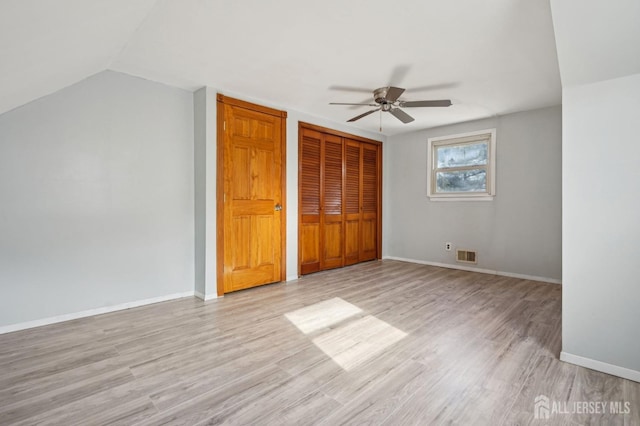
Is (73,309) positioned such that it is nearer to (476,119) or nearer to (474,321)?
(474,321)

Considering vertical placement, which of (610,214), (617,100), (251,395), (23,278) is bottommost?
(251,395)

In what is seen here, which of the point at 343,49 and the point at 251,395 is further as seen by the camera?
the point at 343,49

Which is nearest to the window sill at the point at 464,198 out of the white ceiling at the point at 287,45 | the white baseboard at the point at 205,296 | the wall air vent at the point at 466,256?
the wall air vent at the point at 466,256

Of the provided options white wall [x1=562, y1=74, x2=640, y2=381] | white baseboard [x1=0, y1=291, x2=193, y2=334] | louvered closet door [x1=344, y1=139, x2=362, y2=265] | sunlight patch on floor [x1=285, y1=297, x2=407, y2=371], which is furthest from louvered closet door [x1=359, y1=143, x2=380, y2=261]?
white wall [x1=562, y1=74, x2=640, y2=381]

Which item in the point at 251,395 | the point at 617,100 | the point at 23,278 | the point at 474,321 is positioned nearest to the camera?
the point at 251,395

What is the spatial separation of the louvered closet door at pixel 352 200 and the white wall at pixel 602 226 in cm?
354

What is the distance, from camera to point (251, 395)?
1.76m

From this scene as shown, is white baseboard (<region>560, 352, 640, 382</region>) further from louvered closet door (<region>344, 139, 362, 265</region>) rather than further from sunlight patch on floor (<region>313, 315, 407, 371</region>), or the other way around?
louvered closet door (<region>344, 139, 362, 265</region>)

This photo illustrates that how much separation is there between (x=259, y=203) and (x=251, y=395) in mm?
2592

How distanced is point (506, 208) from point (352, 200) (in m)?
2.43

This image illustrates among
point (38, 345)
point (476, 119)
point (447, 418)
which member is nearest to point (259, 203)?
point (38, 345)

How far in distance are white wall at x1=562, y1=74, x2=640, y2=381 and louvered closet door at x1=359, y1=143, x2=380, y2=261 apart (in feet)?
12.3

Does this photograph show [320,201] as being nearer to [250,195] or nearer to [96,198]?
[250,195]

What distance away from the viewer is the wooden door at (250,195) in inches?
146
